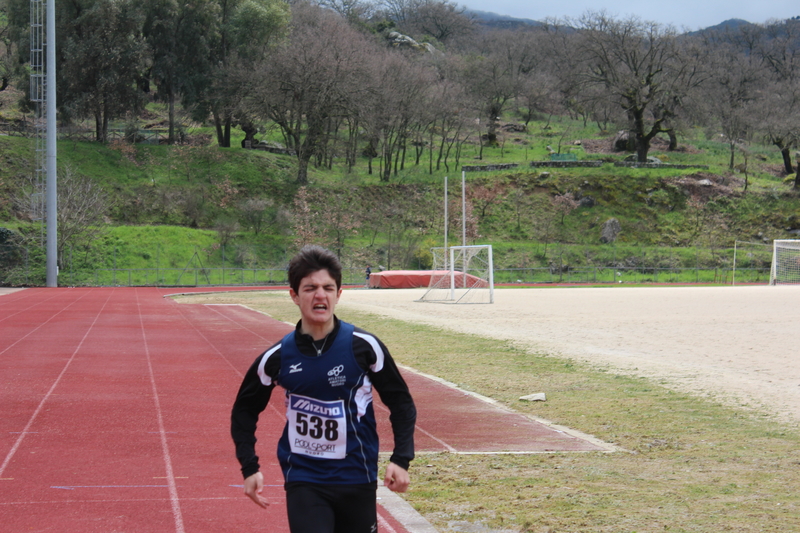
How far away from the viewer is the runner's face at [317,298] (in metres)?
3.15

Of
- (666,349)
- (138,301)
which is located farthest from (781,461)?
(138,301)

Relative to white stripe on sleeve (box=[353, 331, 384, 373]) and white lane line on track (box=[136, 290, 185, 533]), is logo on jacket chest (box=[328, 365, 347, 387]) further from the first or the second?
white lane line on track (box=[136, 290, 185, 533])

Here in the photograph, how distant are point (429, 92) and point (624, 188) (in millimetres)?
19738

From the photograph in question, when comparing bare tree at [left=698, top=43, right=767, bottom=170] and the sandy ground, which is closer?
the sandy ground

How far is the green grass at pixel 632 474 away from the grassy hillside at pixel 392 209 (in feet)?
132

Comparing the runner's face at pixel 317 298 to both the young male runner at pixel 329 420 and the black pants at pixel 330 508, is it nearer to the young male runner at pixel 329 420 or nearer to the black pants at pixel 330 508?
the young male runner at pixel 329 420

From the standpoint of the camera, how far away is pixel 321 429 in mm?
3102

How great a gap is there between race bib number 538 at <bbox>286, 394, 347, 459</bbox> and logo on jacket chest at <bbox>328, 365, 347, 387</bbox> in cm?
8

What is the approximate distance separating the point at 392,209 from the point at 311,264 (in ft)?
195

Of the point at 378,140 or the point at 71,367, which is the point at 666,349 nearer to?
the point at 71,367

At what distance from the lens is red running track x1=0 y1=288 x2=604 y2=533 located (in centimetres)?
532

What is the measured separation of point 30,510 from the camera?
17.4ft

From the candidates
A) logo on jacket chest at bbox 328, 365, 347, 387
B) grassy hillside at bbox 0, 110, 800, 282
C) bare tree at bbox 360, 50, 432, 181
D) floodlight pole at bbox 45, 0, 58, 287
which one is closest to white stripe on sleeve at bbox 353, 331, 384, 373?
logo on jacket chest at bbox 328, 365, 347, 387

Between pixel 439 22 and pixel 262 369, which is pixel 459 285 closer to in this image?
pixel 262 369
